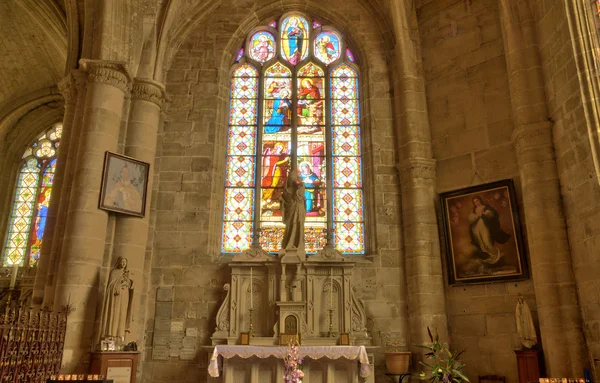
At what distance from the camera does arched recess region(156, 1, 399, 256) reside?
12375 mm

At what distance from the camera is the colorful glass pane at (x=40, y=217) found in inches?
634

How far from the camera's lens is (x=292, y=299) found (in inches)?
436

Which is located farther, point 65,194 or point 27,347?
point 65,194

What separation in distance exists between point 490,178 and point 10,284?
13.0 meters

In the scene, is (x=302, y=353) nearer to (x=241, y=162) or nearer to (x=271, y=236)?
(x=271, y=236)

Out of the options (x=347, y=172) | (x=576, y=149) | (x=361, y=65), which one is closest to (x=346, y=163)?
(x=347, y=172)

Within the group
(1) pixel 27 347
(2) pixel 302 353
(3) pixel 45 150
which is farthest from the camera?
(3) pixel 45 150

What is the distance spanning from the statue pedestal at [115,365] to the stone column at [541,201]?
697 centimetres

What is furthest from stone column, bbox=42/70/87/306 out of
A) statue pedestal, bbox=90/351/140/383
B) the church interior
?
statue pedestal, bbox=90/351/140/383

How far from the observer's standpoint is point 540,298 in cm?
919

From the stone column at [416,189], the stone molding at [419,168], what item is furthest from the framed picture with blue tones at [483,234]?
the stone molding at [419,168]

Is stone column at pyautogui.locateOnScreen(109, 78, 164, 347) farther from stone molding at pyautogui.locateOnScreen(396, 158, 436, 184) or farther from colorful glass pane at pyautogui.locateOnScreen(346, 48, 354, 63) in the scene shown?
stone molding at pyautogui.locateOnScreen(396, 158, 436, 184)

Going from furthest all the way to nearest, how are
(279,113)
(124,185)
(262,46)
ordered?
(262,46) < (279,113) < (124,185)

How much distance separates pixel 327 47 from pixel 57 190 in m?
7.52
